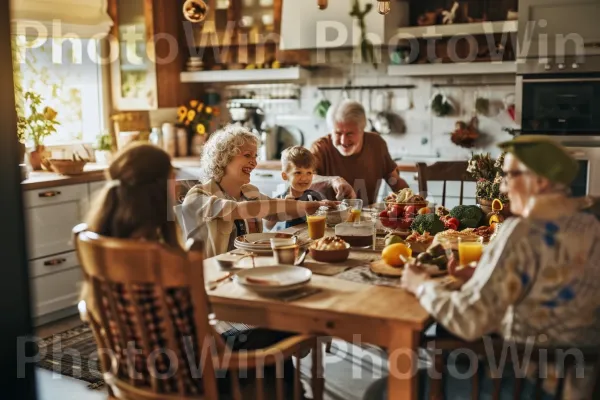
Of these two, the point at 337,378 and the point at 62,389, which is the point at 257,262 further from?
the point at 62,389

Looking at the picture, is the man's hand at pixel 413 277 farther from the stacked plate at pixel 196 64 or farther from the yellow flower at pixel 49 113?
the stacked plate at pixel 196 64

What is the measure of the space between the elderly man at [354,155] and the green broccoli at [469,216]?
1.11m

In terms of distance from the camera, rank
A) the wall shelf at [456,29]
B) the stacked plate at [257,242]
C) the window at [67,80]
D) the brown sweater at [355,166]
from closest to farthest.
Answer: the stacked plate at [257,242] < the brown sweater at [355,166] < the wall shelf at [456,29] < the window at [67,80]

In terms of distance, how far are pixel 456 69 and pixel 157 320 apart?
3634 mm

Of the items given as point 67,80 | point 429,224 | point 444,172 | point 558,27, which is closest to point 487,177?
point 429,224

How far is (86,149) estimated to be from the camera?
555 cm

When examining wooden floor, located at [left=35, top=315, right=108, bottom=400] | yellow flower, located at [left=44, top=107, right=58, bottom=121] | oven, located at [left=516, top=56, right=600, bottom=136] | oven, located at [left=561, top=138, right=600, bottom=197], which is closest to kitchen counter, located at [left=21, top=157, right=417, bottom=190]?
yellow flower, located at [left=44, top=107, right=58, bottom=121]

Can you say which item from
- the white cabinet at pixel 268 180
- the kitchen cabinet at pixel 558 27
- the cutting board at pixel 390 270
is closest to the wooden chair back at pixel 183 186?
the cutting board at pixel 390 270

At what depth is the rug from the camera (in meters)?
3.39

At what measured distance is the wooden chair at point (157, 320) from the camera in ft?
5.58

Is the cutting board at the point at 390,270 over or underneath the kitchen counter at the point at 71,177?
underneath

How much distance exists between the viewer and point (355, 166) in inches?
164

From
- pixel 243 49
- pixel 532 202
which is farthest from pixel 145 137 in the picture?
pixel 532 202

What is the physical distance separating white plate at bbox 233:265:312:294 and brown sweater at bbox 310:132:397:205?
1.99 meters
